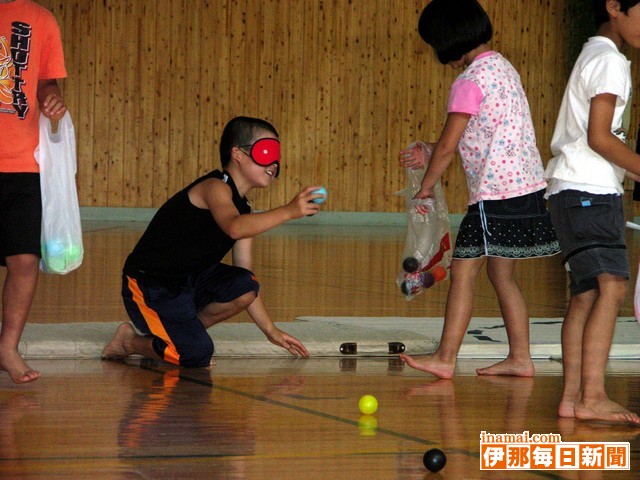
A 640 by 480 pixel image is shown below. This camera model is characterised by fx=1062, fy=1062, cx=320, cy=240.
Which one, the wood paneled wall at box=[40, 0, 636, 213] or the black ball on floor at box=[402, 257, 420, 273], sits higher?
the wood paneled wall at box=[40, 0, 636, 213]

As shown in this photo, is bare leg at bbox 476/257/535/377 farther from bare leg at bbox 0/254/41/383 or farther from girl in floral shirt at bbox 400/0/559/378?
bare leg at bbox 0/254/41/383

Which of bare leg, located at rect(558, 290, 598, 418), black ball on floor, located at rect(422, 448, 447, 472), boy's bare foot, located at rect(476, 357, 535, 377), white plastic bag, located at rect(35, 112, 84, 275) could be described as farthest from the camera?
boy's bare foot, located at rect(476, 357, 535, 377)

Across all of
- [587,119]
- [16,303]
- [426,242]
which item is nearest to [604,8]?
[587,119]

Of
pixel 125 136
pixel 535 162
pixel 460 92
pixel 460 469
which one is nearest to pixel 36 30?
pixel 460 92

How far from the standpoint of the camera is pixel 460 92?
353cm

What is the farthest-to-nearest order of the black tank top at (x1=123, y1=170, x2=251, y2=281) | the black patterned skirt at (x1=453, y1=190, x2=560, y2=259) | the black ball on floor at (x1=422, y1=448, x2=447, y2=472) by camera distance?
the black tank top at (x1=123, y1=170, x2=251, y2=281) < the black patterned skirt at (x1=453, y1=190, x2=560, y2=259) < the black ball on floor at (x1=422, y1=448, x2=447, y2=472)

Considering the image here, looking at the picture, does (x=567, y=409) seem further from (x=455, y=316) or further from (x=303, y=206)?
(x=303, y=206)

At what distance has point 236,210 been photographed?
11.6 feet

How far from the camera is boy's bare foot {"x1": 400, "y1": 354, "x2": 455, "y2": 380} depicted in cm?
351

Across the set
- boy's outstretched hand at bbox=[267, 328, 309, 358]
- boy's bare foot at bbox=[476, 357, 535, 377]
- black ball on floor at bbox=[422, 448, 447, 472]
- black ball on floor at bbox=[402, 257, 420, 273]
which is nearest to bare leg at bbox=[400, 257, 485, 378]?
boy's bare foot at bbox=[476, 357, 535, 377]

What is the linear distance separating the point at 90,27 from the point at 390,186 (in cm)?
420

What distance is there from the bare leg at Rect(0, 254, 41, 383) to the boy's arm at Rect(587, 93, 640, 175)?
168 centimetres

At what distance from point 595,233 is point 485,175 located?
2.29ft

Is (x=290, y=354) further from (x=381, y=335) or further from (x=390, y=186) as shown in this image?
(x=390, y=186)
